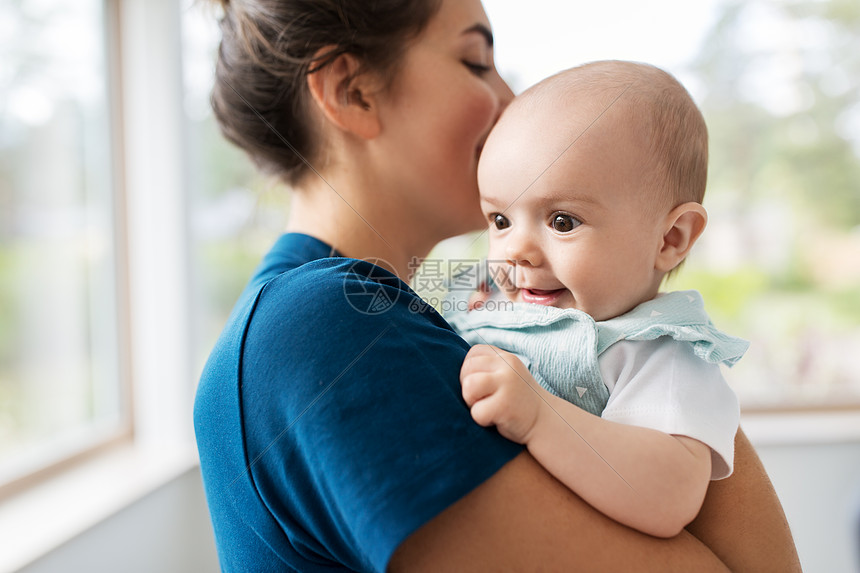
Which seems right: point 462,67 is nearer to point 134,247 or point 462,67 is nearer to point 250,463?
point 250,463

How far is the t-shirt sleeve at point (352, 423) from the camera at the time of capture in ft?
1.64

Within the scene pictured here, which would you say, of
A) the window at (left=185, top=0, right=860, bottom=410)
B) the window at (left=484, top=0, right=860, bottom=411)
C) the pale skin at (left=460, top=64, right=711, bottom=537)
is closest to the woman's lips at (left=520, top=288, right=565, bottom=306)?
the pale skin at (left=460, top=64, right=711, bottom=537)

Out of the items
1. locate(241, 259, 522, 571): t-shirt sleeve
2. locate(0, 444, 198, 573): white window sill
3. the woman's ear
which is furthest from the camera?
locate(0, 444, 198, 573): white window sill

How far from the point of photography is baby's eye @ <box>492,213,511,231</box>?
32.6 inches

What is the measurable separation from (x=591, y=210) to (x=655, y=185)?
9 centimetres

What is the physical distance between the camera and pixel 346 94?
33.7 inches

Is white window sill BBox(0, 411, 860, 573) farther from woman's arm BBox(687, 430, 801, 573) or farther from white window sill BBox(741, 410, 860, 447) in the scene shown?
woman's arm BBox(687, 430, 801, 573)

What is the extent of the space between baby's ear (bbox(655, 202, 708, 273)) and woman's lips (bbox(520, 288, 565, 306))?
13 centimetres

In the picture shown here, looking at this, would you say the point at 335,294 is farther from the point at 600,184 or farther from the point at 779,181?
the point at 779,181

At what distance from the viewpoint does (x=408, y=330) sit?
0.58 meters

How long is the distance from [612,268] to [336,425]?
16.1 inches

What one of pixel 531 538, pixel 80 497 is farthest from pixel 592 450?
pixel 80 497

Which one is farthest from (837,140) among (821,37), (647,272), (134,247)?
(134,247)

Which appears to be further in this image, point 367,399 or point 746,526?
point 746,526
